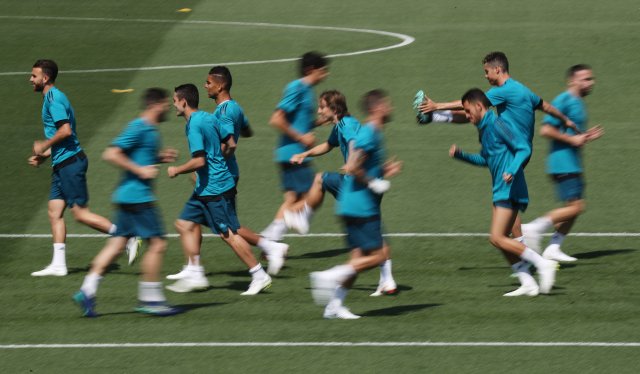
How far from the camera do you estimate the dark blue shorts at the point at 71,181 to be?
14711 mm

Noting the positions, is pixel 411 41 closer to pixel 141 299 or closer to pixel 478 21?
pixel 478 21

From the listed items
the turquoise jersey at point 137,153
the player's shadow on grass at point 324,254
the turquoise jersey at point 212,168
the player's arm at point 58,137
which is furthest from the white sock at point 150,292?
the player's shadow on grass at point 324,254

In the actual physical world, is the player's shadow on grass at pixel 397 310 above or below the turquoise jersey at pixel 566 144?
below

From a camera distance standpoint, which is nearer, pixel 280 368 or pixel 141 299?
pixel 280 368

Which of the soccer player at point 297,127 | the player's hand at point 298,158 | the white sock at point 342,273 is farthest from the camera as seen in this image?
the soccer player at point 297,127

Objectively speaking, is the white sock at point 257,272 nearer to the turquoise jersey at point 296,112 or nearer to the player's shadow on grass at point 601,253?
the turquoise jersey at point 296,112

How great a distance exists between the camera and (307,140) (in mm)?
14992

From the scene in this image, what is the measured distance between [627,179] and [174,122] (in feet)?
24.3

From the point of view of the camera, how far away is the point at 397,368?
11.1 m

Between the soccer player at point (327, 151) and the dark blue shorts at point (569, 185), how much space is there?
7.52 feet

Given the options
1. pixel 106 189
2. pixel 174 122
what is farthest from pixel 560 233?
pixel 174 122

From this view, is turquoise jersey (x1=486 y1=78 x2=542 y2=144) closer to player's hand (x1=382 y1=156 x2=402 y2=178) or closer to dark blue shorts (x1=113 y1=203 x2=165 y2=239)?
player's hand (x1=382 y1=156 x2=402 y2=178)

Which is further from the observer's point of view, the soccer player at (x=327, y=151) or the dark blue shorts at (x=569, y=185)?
the dark blue shorts at (x=569, y=185)

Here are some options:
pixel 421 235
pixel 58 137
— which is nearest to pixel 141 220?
pixel 58 137
